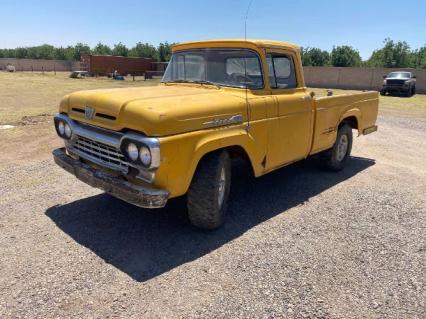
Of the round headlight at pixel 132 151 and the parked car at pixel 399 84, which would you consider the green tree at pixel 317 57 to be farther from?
the round headlight at pixel 132 151

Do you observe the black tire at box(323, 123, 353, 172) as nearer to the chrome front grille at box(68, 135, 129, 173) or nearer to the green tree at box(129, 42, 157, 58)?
the chrome front grille at box(68, 135, 129, 173)

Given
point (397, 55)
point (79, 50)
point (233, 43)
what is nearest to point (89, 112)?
point (233, 43)

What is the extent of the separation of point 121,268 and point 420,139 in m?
9.27

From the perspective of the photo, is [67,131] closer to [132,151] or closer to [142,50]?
[132,151]

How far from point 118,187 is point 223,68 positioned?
219cm

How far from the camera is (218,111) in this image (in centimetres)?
413

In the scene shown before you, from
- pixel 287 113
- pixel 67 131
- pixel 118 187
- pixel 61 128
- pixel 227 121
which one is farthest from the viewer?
pixel 287 113

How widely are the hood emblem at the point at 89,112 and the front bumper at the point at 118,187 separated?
55 centimetres

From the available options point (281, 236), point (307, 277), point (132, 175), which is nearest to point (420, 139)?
point (281, 236)

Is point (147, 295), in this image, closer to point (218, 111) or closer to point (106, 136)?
point (106, 136)

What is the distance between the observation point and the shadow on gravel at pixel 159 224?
12.7 ft

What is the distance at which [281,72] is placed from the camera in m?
5.34

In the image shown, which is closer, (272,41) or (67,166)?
(67,166)

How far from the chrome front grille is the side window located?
2247 millimetres
